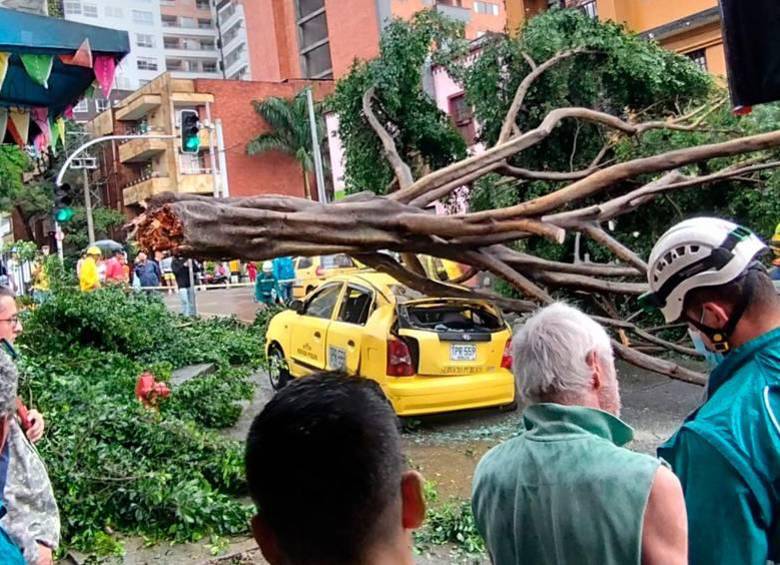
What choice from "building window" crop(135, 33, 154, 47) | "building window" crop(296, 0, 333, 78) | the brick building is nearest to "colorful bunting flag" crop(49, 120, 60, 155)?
the brick building

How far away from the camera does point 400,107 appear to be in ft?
46.0

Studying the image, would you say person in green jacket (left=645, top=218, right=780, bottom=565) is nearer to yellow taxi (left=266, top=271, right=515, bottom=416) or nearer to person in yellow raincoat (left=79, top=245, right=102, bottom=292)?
yellow taxi (left=266, top=271, right=515, bottom=416)

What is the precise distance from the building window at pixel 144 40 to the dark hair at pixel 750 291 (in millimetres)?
92551

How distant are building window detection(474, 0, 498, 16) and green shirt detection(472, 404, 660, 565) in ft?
202

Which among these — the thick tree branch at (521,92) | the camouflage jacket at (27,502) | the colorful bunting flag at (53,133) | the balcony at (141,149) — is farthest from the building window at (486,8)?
the camouflage jacket at (27,502)

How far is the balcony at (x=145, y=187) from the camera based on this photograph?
4591cm

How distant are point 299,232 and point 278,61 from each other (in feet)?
195

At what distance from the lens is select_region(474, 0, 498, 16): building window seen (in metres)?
59.6

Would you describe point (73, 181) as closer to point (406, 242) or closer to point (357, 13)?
point (357, 13)

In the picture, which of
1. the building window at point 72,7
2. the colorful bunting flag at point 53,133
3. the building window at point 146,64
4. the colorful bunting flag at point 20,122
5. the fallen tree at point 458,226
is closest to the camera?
the fallen tree at point 458,226

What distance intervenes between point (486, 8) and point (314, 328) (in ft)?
188

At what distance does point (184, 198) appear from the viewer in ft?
17.8

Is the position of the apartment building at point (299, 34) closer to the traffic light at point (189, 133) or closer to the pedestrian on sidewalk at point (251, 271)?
the pedestrian on sidewalk at point (251, 271)

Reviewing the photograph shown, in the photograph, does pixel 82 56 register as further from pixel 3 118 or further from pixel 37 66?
pixel 3 118
